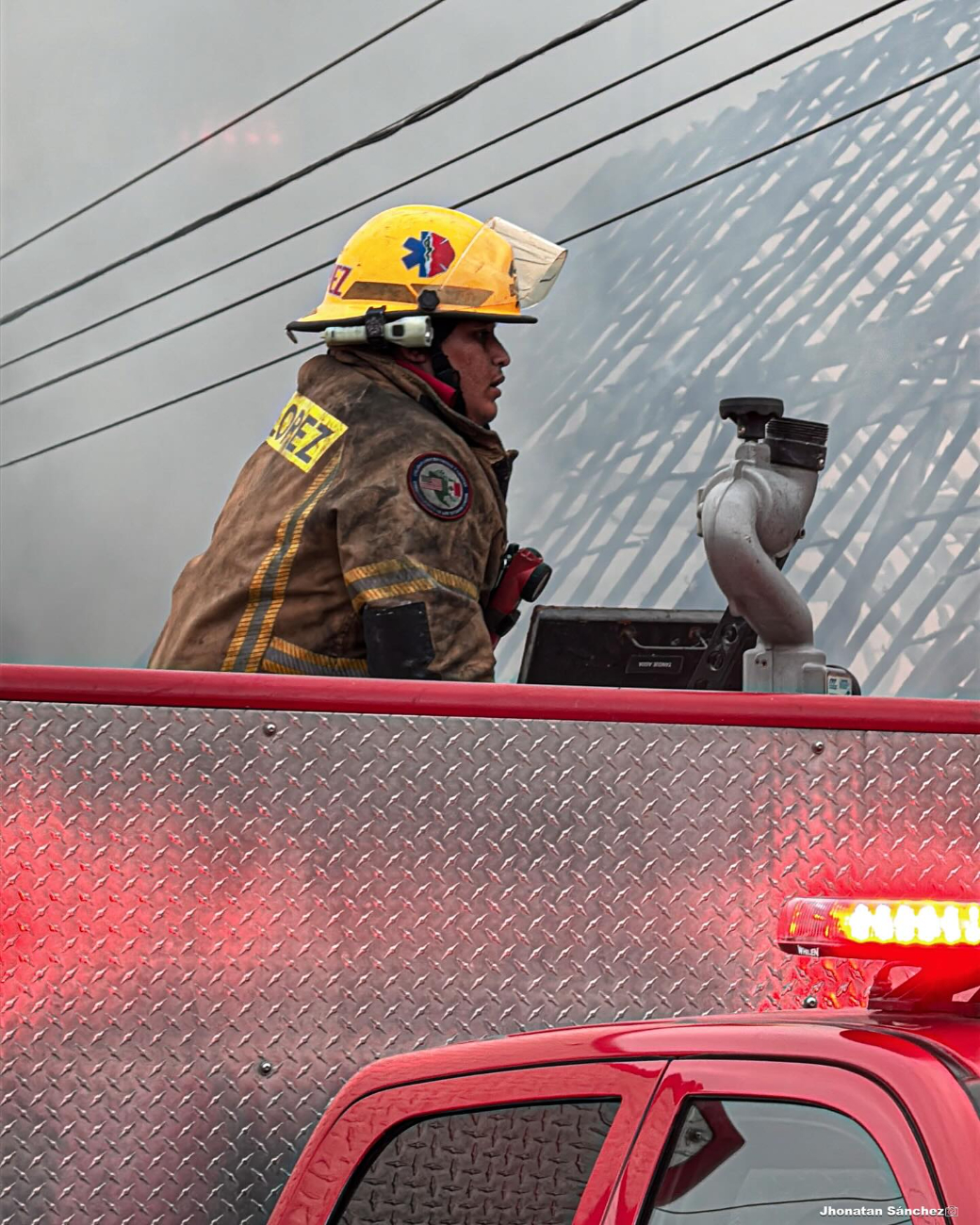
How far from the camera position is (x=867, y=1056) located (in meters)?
1.44

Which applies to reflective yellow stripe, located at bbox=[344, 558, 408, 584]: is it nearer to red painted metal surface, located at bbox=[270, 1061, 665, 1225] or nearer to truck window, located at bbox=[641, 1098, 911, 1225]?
red painted metal surface, located at bbox=[270, 1061, 665, 1225]

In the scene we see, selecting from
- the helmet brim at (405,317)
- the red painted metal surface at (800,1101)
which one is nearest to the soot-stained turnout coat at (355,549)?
the helmet brim at (405,317)

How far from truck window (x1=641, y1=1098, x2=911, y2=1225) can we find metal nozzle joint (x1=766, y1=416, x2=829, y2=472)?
228 cm

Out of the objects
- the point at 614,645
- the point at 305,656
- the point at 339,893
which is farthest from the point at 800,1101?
the point at 614,645

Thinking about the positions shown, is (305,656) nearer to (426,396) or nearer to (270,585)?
(270,585)

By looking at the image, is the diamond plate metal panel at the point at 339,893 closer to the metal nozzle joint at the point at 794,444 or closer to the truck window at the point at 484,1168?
the truck window at the point at 484,1168

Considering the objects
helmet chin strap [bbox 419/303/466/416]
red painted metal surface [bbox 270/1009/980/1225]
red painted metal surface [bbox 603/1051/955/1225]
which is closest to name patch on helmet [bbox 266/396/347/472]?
helmet chin strap [bbox 419/303/466/416]

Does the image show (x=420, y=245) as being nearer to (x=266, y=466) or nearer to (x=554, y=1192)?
(x=266, y=466)

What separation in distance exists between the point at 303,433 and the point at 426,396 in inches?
11.1

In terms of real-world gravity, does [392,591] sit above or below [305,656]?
above

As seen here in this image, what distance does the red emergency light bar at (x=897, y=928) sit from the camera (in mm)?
1532

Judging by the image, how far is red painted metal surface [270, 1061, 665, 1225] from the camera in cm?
159

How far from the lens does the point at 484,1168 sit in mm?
1804

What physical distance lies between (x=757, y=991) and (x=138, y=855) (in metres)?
0.98
